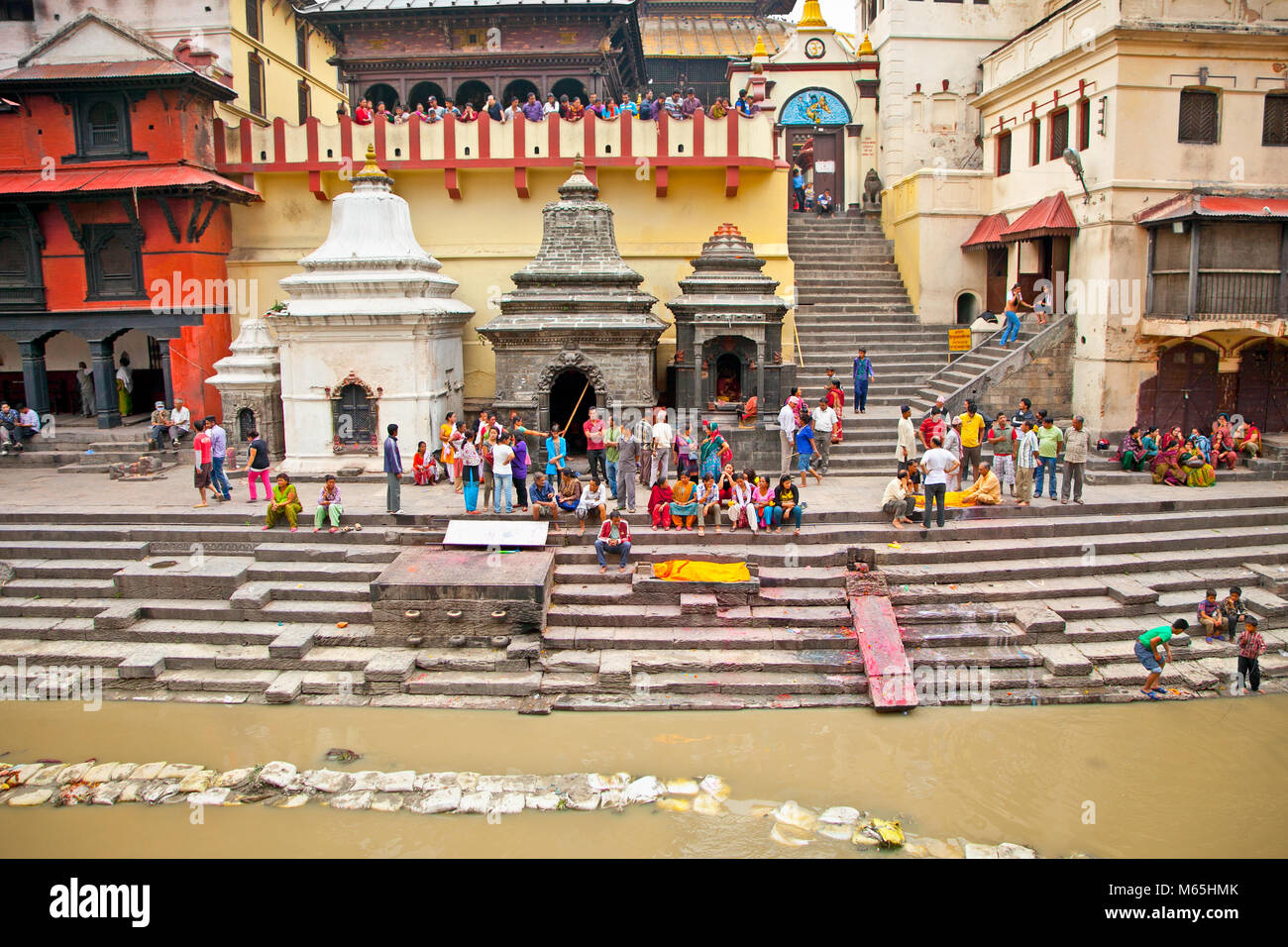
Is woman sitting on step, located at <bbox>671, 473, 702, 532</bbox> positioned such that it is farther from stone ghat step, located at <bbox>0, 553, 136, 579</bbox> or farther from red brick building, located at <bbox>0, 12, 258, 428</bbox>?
red brick building, located at <bbox>0, 12, 258, 428</bbox>

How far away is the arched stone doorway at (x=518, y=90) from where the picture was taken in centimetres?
2229

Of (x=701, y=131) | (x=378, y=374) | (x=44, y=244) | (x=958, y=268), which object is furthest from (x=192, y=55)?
(x=958, y=268)

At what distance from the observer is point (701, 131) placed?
61.6 ft

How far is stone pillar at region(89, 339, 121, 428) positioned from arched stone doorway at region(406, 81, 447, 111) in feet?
28.8

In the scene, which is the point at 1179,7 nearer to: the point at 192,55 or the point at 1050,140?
the point at 1050,140

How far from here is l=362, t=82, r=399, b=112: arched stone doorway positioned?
22484 millimetres

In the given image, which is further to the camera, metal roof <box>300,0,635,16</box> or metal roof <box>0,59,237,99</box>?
metal roof <box>300,0,635,16</box>

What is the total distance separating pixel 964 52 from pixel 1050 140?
18.3ft

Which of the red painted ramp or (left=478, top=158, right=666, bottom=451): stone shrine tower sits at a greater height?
(left=478, top=158, right=666, bottom=451): stone shrine tower

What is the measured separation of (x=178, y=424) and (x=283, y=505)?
6380 mm

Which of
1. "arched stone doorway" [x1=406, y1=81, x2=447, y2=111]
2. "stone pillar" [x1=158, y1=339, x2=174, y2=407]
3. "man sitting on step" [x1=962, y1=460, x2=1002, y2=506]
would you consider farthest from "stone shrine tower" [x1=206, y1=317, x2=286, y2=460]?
"man sitting on step" [x1=962, y1=460, x2=1002, y2=506]

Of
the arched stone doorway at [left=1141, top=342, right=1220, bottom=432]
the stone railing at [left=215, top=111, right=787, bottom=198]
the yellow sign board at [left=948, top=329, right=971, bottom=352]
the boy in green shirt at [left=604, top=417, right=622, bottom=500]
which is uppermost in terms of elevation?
the stone railing at [left=215, top=111, right=787, bottom=198]

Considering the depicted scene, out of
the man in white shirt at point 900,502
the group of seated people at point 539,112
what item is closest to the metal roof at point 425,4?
the group of seated people at point 539,112

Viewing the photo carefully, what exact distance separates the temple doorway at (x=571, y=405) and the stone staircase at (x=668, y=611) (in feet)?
14.7
